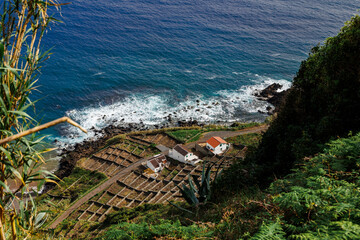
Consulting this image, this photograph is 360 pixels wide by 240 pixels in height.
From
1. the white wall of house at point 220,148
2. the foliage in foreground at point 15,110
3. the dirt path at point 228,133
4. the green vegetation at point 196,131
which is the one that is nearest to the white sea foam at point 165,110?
the green vegetation at point 196,131

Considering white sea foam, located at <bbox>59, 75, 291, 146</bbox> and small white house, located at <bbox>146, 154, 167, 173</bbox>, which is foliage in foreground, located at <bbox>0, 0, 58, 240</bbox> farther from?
white sea foam, located at <bbox>59, 75, 291, 146</bbox>

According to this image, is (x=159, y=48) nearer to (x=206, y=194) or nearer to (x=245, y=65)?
(x=245, y=65)

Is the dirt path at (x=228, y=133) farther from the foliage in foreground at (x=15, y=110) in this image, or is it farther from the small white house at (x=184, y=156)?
the foliage in foreground at (x=15, y=110)

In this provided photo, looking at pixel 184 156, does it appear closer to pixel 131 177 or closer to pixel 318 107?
pixel 131 177

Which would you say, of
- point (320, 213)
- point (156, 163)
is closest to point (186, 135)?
point (156, 163)

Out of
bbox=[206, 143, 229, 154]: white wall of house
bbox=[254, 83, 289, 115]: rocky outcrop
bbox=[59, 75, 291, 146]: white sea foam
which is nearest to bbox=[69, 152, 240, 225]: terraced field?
bbox=[206, 143, 229, 154]: white wall of house

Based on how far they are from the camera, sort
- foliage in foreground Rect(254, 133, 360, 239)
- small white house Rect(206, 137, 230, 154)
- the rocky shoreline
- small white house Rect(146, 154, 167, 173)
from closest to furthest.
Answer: foliage in foreground Rect(254, 133, 360, 239), small white house Rect(146, 154, 167, 173), small white house Rect(206, 137, 230, 154), the rocky shoreline

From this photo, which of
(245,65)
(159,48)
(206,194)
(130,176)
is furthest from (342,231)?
(159,48)
